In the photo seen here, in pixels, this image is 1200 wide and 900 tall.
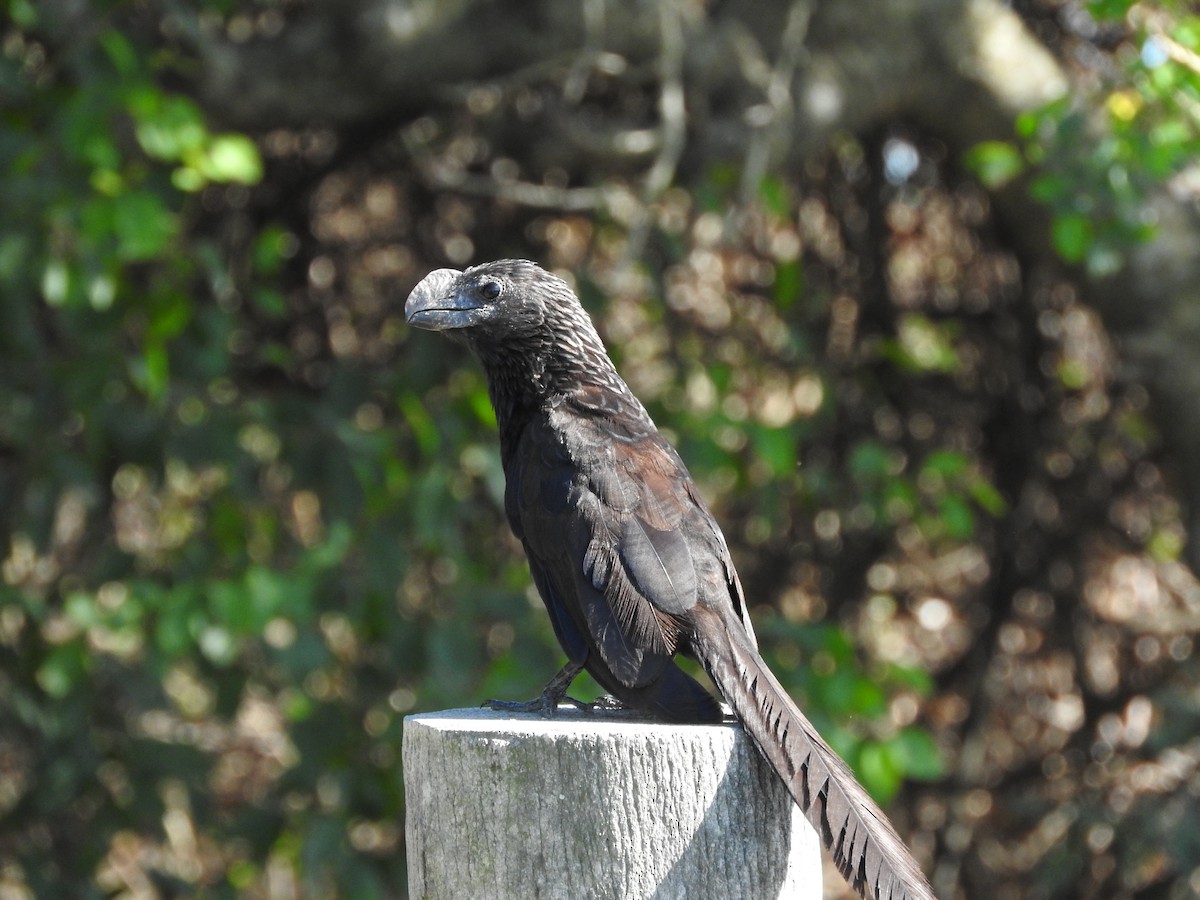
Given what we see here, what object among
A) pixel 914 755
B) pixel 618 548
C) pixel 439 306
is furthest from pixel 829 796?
pixel 914 755

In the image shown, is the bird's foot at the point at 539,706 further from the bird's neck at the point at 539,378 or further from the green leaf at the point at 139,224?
the green leaf at the point at 139,224

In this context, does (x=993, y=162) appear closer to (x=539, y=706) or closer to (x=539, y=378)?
(x=539, y=378)

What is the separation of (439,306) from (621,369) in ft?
6.79

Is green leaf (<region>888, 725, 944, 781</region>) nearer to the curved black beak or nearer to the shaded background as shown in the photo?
the shaded background

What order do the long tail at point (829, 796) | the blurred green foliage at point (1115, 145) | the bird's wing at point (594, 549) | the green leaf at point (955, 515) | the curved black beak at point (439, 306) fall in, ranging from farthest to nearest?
the green leaf at point (955, 515) → the blurred green foliage at point (1115, 145) → the curved black beak at point (439, 306) → the bird's wing at point (594, 549) → the long tail at point (829, 796)

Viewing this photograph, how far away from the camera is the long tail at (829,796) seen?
1808 mm

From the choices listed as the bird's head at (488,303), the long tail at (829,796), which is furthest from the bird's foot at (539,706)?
the bird's head at (488,303)

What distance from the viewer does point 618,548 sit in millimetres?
2350

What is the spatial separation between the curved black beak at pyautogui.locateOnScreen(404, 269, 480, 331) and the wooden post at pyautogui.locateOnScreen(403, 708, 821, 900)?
104 cm

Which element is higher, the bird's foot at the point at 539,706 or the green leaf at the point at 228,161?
the green leaf at the point at 228,161

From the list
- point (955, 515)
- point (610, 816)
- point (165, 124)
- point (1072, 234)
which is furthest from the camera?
point (955, 515)

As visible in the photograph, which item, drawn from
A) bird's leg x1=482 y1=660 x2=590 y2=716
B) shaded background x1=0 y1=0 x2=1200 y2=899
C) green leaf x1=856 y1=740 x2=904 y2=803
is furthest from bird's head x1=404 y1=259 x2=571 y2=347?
green leaf x1=856 y1=740 x2=904 y2=803

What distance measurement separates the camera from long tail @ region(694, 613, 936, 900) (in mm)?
1808

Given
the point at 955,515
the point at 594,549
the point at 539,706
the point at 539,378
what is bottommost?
the point at 955,515
